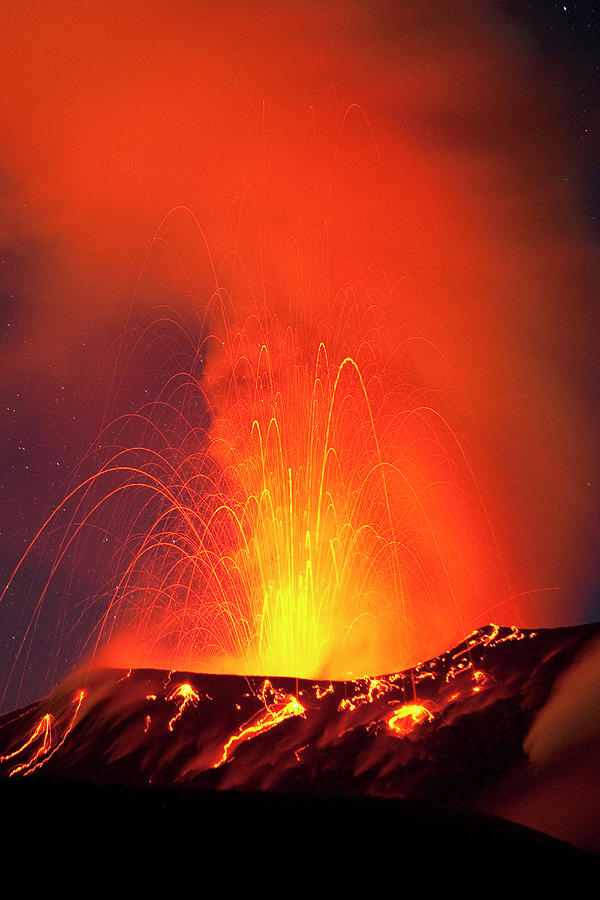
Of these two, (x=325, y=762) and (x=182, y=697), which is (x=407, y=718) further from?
(x=182, y=697)

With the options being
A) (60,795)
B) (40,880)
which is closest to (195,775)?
(60,795)

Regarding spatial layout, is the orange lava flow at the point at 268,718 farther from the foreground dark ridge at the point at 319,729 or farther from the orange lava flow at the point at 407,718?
the orange lava flow at the point at 407,718

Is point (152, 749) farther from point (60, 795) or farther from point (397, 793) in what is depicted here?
point (60, 795)

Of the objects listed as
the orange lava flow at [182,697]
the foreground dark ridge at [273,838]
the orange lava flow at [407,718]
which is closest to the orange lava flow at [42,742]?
the orange lava flow at [182,697]

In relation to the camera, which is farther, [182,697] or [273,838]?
[182,697]

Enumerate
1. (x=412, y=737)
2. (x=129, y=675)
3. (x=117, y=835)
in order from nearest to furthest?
(x=117, y=835) → (x=412, y=737) → (x=129, y=675)

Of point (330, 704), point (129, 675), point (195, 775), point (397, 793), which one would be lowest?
point (129, 675)

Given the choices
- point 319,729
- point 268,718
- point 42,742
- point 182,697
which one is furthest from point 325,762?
point 42,742
